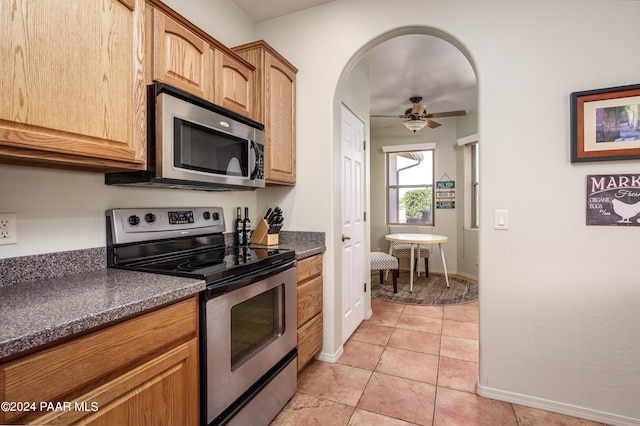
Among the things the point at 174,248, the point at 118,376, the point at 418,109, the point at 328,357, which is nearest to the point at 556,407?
the point at 328,357

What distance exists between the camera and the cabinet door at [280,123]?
6.99 feet

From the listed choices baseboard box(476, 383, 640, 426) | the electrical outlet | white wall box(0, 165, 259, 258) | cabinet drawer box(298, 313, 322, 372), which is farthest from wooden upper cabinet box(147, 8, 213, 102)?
baseboard box(476, 383, 640, 426)

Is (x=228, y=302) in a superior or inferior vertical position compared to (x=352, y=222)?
inferior

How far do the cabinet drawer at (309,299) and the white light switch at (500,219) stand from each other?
120 centimetres

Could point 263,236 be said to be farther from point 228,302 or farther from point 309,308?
point 228,302

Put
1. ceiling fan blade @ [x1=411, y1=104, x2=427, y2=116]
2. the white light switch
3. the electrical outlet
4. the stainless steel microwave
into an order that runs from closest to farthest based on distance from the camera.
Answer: the electrical outlet → the stainless steel microwave → the white light switch → ceiling fan blade @ [x1=411, y1=104, x2=427, y2=116]

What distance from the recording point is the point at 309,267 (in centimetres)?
212

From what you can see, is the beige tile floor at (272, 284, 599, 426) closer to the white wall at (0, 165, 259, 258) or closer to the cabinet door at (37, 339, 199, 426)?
the cabinet door at (37, 339, 199, 426)

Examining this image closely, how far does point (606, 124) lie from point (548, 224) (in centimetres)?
59

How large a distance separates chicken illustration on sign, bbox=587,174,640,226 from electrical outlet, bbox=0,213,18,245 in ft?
8.76

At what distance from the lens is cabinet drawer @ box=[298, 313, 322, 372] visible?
2027mm

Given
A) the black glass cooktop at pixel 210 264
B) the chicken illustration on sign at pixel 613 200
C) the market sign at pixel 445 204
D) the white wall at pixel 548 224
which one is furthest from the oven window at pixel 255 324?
the market sign at pixel 445 204

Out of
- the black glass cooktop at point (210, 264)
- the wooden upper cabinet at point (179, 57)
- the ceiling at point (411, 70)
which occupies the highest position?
the ceiling at point (411, 70)

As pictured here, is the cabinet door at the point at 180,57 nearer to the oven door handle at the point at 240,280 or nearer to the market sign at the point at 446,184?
the oven door handle at the point at 240,280
